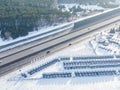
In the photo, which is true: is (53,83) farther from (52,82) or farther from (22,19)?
(22,19)

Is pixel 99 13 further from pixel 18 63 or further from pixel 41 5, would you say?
pixel 18 63

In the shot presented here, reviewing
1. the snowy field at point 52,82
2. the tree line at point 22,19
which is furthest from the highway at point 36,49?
the tree line at point 22,19

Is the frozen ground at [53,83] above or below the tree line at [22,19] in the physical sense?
below

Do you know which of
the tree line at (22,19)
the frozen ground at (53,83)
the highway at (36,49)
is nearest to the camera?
the frozen ground at (53,83)

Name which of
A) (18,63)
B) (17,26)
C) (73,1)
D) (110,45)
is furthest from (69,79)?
(73,1)

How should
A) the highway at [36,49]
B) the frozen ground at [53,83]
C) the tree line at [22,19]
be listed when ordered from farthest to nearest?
the tree line at [22,19] < the highway at [36,49] < the frozen ground at [53,83]

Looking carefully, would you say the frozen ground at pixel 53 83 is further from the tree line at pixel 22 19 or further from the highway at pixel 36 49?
the tree line at pixel 22 19

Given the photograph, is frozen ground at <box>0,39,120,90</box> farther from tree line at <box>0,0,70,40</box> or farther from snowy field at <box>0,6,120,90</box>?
tree line at <box>0,0,70,40</box>

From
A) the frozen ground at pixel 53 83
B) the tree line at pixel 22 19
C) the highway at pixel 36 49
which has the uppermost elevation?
the tree line at pixel 22 19

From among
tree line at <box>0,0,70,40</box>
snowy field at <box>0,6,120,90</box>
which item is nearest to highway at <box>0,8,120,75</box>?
snowy field at <box>0,6,120,90</box>
